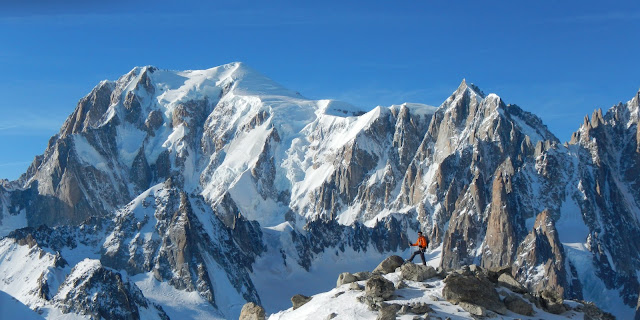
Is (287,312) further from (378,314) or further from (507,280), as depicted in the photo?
(507,280)

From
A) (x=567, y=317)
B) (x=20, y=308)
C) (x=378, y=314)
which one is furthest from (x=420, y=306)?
(x=20, y=308)

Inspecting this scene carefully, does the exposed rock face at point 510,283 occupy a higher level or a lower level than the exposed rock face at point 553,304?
higher

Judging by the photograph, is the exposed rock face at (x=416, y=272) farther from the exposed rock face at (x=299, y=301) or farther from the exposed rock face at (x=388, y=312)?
the exposed rock face at (x=388, y=312)

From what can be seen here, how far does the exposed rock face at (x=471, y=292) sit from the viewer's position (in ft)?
186

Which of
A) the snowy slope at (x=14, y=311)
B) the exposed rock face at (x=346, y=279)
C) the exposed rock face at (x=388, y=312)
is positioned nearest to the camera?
the exposed rock face at (x=388, y=312)

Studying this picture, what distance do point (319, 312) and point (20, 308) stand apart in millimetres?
138305

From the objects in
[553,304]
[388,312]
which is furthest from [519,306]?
[388,312]

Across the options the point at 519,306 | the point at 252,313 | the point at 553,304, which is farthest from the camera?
the point at 252,313

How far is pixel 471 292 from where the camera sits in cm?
5709

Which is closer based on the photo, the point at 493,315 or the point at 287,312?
the point at 493,315

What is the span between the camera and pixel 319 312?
57750 millimetres

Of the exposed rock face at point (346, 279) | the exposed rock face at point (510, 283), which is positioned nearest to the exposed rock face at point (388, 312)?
the exposed rock face at point (346, 279)

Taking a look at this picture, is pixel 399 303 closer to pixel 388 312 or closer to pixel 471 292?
pixel 388 312

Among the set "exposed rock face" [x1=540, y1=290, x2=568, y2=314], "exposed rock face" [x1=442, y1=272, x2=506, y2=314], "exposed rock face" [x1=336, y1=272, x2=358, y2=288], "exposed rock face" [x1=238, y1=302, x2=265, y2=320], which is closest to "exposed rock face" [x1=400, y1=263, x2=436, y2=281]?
"exposed rock face" [x1=336, y1=272, x2=358, y2=288]
